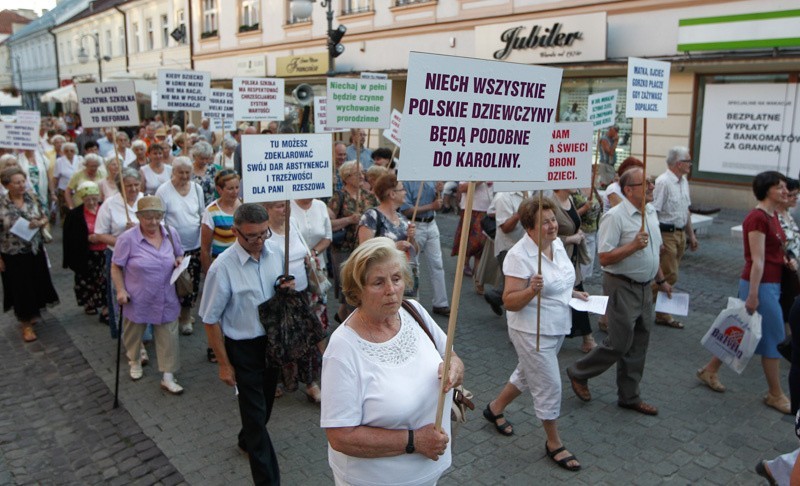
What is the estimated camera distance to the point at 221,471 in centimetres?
432

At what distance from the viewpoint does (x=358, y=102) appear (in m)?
7.60

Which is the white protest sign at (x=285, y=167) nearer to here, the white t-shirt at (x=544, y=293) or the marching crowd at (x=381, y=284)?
the marching crowd at (x=381, y=284)

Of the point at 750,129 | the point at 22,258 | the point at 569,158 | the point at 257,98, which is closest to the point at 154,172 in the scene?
the point at 257,98

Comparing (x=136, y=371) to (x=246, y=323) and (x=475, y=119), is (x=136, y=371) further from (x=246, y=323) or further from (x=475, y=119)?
(x=475, y=119)

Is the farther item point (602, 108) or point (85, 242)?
point (602, 108)

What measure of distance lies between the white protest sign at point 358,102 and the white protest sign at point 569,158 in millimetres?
3024

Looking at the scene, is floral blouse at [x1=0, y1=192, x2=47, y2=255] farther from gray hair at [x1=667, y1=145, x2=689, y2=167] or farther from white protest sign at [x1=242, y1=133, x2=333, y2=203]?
gray hair at [x1=667, y1=145, x2=689, y2=167]

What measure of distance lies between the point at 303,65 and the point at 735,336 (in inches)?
869

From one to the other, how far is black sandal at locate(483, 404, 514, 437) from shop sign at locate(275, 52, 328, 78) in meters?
20.2

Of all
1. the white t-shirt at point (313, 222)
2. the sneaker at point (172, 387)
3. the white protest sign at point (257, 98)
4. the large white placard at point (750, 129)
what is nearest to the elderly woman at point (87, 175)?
the white protest sign at point (257, 98)

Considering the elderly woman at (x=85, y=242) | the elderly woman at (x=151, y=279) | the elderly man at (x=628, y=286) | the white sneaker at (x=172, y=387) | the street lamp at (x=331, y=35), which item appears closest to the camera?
the elderly man at (x=628, y=286)

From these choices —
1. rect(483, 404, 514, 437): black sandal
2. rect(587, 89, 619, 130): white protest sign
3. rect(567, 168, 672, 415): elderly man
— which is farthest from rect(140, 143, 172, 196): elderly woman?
rect(567, 168, 672, 415): elderly man

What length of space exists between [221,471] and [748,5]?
12596 millimetres

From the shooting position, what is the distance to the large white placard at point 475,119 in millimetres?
2604
